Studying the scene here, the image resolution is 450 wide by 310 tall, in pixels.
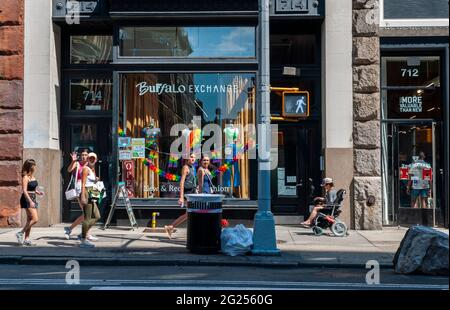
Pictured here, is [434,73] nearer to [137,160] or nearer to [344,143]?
[344,143]

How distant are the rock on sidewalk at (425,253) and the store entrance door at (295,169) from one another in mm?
5789

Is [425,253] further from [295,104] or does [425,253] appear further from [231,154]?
[231,154]

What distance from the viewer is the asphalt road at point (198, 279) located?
26.8 feet

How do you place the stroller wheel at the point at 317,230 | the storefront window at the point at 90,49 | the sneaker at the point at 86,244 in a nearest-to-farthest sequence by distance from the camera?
the sneaker at the point at 86,244 → the stroller wheel at the point at 317,230 → the storefront window at the point at 90,49

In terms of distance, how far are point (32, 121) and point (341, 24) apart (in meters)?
8.14

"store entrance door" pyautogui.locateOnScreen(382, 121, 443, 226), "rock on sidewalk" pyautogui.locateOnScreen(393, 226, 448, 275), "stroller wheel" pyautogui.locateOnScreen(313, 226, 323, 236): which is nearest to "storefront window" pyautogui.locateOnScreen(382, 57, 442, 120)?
"store entrance door" pyautogui.locateOnScreen(382, 121, 443, 226)

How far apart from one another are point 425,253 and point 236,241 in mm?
3417

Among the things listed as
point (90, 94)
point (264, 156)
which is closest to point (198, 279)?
point (264, 156)

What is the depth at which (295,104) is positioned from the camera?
37.4 feet

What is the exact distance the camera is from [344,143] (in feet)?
48.6

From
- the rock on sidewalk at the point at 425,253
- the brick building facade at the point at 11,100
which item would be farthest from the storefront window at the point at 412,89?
the brick building facade at the point at 11,100

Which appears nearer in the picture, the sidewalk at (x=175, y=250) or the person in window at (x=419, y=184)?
the sidewalk at (x=175, y=250)

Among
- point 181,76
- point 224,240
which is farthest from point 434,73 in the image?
point 224,240

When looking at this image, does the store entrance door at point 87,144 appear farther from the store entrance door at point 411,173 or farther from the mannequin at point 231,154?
the store entrance door at point 411,173
